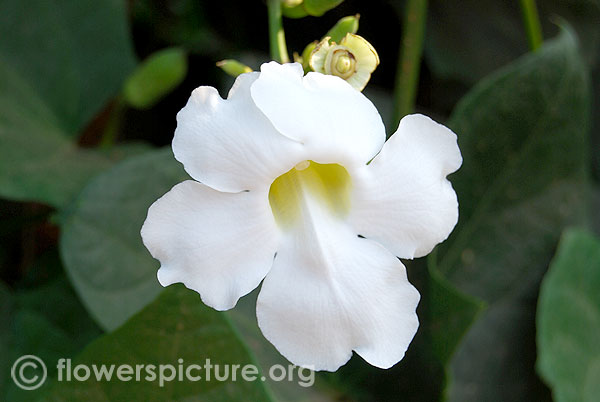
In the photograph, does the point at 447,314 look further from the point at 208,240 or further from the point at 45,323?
the point at 45,323

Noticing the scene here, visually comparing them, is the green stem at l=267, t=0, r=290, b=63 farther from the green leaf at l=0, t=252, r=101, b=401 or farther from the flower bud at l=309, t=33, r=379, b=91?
the green leaf at l=0, t=252, r=101, b=401

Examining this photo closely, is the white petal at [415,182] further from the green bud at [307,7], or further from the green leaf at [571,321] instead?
the green leaf at [571,321]

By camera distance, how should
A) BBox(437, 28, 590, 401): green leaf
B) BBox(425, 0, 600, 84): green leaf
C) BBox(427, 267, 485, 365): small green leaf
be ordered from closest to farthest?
BBox(427, 267, 485, 365): small green leaf → BBox(437, 28, 590, 401): green leaf → BBox(425, 0, 600, 84): green leaf

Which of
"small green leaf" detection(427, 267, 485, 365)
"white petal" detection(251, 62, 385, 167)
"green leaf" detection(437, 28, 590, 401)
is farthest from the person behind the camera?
"green leaf" detection(437, 28, 590, 401)

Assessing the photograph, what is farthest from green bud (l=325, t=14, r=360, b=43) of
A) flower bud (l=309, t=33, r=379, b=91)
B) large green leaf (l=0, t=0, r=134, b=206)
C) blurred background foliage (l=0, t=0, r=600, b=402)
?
large green leaf (l=0, t=0, r=134, b=206)

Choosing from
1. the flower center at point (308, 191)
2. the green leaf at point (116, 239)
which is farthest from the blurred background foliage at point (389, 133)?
the flower center at point (308, 191)
